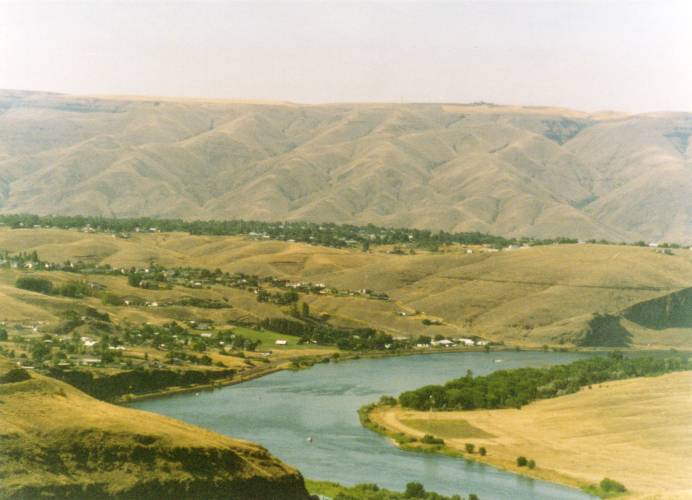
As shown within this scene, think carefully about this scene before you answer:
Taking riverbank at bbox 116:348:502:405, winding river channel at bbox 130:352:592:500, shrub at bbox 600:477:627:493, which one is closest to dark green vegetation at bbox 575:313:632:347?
winding river channel at bbox 130:352:592:500

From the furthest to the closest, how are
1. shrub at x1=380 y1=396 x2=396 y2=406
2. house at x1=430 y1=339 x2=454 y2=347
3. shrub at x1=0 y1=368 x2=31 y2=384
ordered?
house at x1=430 y1=339 x2=454 y2=347 → shrub at x1=380 y1=396 x2=396 y2=406 → shrub at x1=0 y1=368 x2=31 y2=384

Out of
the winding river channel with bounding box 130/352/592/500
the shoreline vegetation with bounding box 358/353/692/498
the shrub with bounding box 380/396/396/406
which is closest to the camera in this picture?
the winding river channel with bounding box 130/352/592/500

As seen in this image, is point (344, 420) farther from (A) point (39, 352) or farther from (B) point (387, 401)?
(A) point (39, 352)

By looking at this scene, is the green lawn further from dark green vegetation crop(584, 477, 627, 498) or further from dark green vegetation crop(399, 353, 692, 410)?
dark green vegetation crop(584, 477, 627, 498)

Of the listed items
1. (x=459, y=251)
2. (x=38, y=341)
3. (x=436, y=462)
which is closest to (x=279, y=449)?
(x=436, y=462)

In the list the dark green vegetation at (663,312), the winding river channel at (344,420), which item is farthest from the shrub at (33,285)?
the dark green vegetation at (663,312)

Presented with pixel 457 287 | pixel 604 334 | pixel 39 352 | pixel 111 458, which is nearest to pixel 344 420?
pixel 39 352

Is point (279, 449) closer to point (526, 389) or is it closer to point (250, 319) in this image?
point (526, 389)
